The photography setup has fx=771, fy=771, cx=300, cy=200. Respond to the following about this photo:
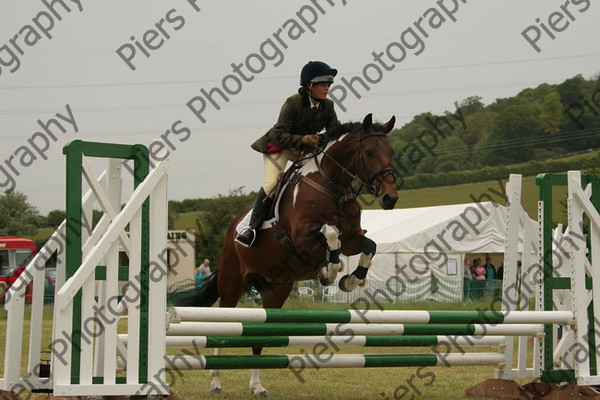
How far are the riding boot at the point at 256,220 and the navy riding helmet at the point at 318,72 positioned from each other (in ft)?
3.12

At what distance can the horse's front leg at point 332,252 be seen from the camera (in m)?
5.07

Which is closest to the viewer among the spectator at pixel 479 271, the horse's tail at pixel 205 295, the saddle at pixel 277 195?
the saddle at pixel 277 195

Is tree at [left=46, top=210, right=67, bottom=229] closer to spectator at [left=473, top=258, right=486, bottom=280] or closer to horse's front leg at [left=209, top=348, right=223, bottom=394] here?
spectator at [left=473, top=258, right=486, bottom=280]

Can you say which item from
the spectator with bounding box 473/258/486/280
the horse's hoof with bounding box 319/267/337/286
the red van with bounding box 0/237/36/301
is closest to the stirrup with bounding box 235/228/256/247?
the horse's hoof with bounding box 319/267/337/286

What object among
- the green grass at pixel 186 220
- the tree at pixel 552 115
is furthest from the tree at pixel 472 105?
the green grass at pixel 186 220

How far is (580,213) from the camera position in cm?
476

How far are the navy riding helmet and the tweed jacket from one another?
185 millimetres

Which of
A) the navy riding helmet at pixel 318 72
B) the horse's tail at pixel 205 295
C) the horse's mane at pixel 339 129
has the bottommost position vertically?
the horse's tail at pixel 205 295

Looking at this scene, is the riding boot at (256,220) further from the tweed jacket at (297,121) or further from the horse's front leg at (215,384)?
the horse's front leg at (215,384)

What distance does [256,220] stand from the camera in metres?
5.78

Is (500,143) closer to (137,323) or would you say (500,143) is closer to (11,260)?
(11,260)

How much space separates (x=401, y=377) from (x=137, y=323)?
347 cm

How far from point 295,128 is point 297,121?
66mm

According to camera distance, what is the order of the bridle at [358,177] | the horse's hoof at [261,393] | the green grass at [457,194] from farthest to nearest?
1. the green grass at [457,194]
2. the horse's hoof at [261,393]
3. the bridle at [358,177]
